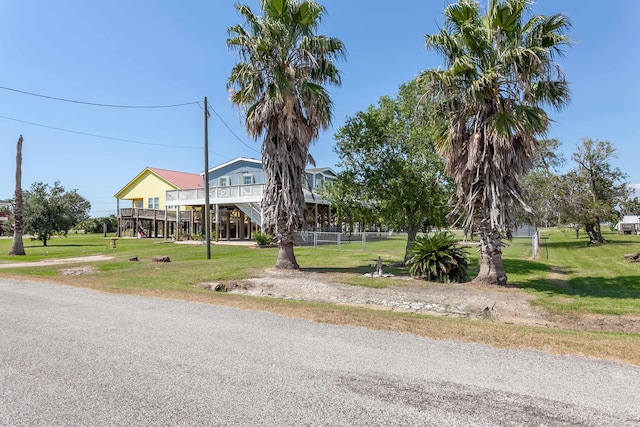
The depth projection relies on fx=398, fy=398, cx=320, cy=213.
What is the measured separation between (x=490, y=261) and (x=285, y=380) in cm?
929

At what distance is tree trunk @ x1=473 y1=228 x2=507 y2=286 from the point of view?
37.7 ft

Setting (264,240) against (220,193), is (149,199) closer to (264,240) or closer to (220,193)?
(220,193)

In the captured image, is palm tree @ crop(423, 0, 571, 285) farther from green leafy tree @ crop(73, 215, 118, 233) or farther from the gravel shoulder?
green leafy tree @ crop(73, 215, 118, 233)

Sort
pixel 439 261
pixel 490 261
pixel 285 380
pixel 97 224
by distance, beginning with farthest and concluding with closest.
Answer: pixel 97 224 → pixel 439 261 → pixel 490 261 → pixel 285 380

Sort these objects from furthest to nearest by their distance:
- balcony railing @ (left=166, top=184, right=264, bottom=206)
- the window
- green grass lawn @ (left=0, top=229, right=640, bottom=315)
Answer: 1. the window
2. balcony railing @ (left=166, top=184, right=264, bottom=206)
3. green grass lawn @ (left=0, top=229, right=640, bottom=315)

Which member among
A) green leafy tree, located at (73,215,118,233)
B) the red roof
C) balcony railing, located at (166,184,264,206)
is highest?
the red roof

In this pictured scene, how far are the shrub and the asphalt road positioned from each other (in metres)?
7.23

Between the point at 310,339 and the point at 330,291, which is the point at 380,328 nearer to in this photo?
the point at 310,339

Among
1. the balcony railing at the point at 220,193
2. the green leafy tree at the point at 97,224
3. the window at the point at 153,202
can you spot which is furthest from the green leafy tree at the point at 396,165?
the green leafy tree at the point at 97,224

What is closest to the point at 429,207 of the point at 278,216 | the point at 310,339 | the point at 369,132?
the point at 369,132

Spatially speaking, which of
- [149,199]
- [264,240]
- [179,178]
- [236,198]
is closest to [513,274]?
[264,240]

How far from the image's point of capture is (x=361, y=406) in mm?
3568

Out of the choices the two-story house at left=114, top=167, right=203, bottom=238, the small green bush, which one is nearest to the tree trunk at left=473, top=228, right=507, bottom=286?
the small green bush

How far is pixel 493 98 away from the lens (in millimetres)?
11141
